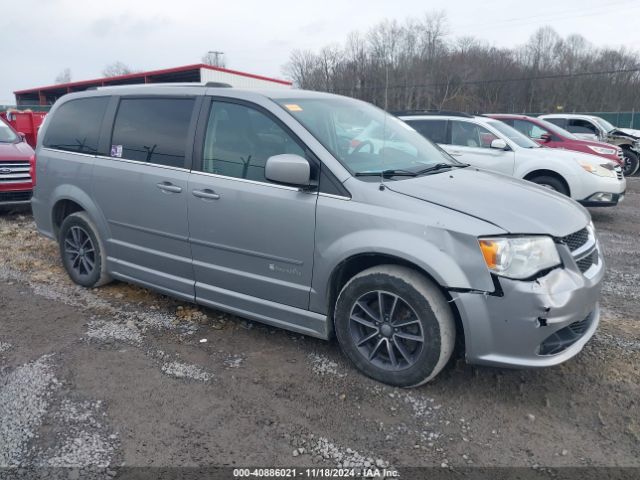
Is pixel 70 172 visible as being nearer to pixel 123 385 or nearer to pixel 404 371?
pixel 123 385

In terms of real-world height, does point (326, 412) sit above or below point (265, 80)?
below

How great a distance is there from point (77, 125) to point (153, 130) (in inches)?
45.2

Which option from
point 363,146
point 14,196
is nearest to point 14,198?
point 14,196

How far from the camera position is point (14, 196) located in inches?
336

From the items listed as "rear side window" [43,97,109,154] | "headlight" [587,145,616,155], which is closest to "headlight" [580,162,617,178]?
"headlight" [587,145,616,155]

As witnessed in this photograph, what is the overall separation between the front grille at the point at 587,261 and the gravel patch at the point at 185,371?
247 cm

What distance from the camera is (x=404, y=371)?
10.3 ft

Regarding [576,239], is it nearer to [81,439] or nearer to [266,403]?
[266,403]

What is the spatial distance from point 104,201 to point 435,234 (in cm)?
303

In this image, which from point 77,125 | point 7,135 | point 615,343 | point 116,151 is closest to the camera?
point 615,343

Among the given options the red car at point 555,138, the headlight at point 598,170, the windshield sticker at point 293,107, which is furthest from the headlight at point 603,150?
the windshield sticker at point 293,107

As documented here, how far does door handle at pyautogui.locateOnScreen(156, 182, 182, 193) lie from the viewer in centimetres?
390

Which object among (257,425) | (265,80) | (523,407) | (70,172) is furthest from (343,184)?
(265,80)

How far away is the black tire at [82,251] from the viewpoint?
471cm
